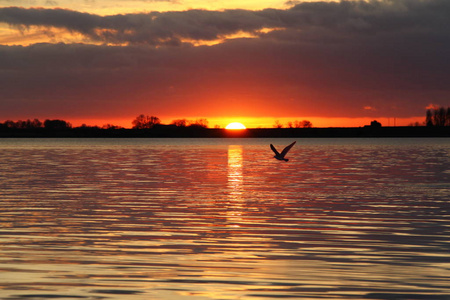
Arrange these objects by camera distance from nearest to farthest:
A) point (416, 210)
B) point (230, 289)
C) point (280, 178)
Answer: point (230, 289) → point (416, 210) → point (280, 178)

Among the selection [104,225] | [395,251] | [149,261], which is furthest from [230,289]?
[104,225]

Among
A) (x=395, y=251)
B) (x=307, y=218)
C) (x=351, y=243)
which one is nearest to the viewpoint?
(x=395, y=251)

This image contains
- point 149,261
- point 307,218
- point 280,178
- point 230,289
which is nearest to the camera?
point 230,289

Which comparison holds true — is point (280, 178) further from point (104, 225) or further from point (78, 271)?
point (78, 271)

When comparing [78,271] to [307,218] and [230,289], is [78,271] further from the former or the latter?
[307,218]

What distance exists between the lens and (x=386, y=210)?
97.7 ft

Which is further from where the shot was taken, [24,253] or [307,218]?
[307,218]

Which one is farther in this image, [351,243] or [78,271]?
[351,243]

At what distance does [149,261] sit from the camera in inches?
707

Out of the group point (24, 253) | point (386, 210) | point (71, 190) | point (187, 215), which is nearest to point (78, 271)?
point (24, 253)

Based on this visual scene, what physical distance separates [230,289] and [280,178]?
3698 centimetres

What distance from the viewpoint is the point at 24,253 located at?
1906 cm

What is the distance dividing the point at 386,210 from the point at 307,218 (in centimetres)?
474

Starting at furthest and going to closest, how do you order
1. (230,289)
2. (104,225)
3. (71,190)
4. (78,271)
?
(71,190) < (104,225) < (78,271) < (230,289)
